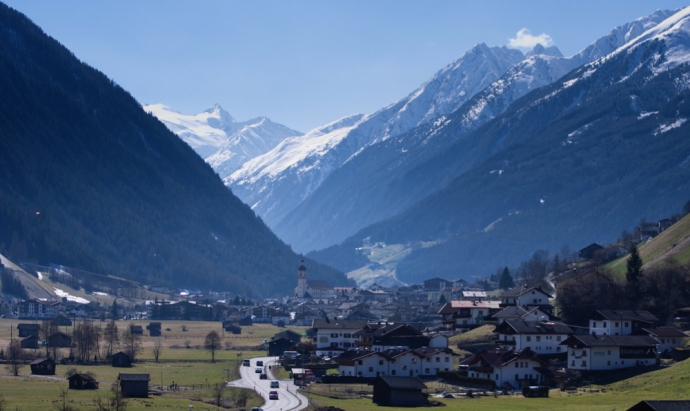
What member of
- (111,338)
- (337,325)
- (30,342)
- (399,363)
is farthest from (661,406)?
(30,342)

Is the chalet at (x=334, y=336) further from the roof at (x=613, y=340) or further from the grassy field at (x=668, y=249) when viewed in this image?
the roof at (x=613, y=340)

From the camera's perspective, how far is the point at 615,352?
317 ft

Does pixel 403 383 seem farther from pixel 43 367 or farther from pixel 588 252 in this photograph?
pixel 588 252

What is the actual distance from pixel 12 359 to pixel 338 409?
2065 inches

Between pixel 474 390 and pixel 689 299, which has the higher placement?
pixel 689 299

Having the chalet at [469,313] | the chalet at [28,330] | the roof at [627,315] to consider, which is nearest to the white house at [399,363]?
the roof at [627,315]

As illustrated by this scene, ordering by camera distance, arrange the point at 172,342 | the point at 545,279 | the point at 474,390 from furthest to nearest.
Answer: the point at 545,279
the point at 172,342
the point at 474,390

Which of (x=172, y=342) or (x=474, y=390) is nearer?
(x=474, y=390)

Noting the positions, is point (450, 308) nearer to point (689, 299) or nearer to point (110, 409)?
point (689, 299)

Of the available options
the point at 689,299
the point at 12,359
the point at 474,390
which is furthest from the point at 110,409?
the point at 689,299

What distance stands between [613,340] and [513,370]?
9.44 metres

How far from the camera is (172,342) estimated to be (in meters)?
155

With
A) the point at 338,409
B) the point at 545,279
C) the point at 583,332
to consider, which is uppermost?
the point at 545,279

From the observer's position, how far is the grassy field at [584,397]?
76.0m
